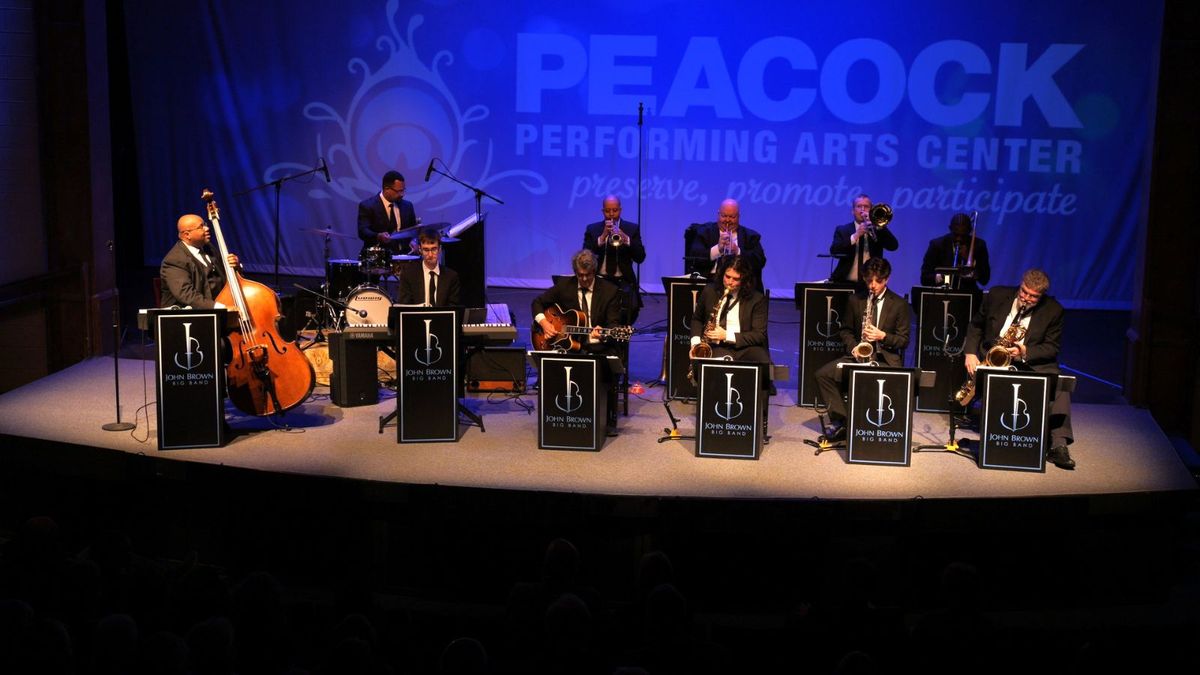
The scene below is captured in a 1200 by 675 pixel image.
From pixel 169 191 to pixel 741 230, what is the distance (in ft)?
26.5

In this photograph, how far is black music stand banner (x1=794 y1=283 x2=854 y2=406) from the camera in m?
8.85

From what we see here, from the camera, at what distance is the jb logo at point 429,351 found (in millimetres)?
7645

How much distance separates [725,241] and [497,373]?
2.23 m

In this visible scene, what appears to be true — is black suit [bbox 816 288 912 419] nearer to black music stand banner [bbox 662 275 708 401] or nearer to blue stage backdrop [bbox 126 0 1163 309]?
black music stand banner [bbox 662 275 708 401]

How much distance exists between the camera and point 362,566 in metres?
6.71

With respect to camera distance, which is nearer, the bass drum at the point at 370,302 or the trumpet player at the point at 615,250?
the bass drum at the point at 370,302

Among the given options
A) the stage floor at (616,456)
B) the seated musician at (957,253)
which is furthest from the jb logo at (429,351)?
the seated musician at (957,253)

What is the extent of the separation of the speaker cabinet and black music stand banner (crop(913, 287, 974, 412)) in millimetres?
4167

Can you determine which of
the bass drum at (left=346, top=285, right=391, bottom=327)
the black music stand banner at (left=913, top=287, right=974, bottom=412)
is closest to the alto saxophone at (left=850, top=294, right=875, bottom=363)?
the black music stand banner at (left=913, top=287, right=974, bottom=412)

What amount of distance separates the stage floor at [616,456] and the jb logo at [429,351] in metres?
0.56

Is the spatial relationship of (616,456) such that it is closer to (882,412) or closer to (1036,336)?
(882,412)

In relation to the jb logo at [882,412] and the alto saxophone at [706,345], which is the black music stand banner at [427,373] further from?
the jb logo at [882,412]

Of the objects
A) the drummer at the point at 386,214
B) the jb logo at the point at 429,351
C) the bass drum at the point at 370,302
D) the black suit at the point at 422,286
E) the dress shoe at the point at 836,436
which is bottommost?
the dress shoe at the point at 836,436

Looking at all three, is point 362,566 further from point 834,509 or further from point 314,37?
point 314,37
